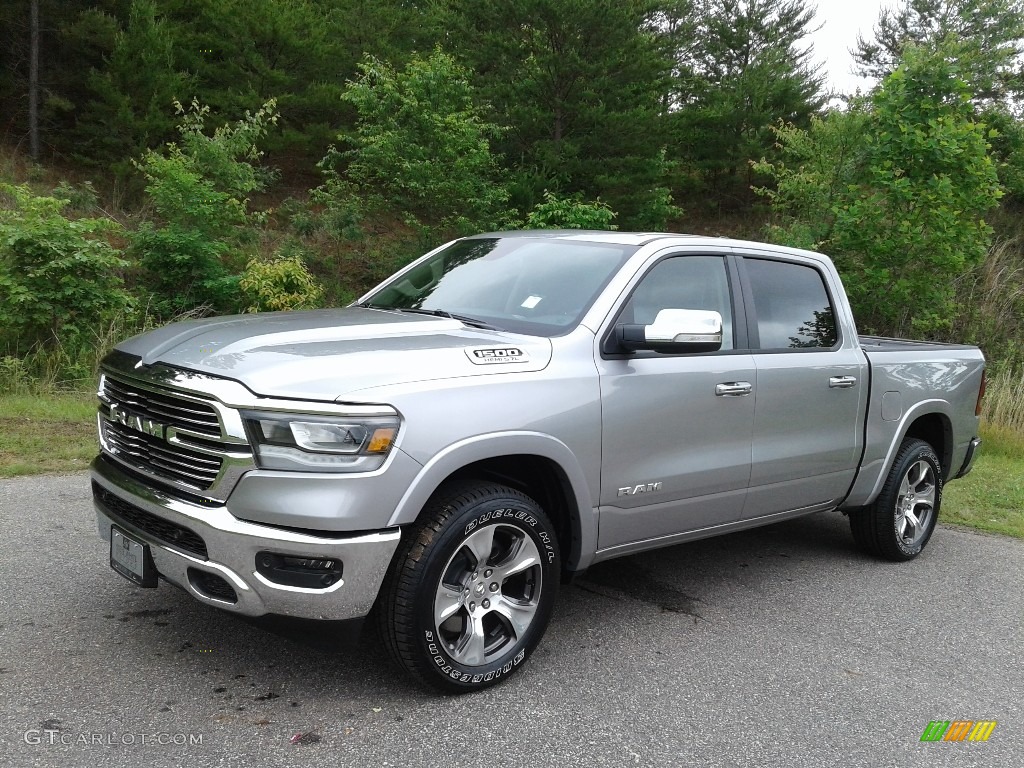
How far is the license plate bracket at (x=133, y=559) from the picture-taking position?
335 cm

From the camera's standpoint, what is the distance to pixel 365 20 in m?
29.0

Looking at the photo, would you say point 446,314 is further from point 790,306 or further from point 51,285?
point 51,285

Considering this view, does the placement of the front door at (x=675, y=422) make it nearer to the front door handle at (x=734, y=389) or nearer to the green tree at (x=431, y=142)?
the front door handle at (x=734, y=389)

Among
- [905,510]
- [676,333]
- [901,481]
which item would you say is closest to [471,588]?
[676,333]

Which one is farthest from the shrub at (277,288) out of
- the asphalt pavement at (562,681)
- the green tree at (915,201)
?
the asphalt pavement at (562,681)

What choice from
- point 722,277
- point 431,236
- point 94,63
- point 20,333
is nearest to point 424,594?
point 722,277

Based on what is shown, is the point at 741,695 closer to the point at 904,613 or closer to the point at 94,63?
the point at 904,613

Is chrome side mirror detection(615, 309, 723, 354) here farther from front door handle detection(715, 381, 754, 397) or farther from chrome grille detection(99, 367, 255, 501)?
chrome grille detection(99, 367, 255, 501)

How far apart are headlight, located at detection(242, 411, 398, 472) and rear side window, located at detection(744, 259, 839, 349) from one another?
2534mm

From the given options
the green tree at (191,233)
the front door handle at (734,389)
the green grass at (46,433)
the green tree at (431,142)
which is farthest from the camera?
the green tree at (431,142)

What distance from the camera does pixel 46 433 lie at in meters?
7.51

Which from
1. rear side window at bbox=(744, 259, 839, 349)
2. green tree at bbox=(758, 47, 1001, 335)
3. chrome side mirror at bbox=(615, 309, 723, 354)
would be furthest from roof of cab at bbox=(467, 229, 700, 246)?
green tree at bbox=(758, 47, 1001, 335)

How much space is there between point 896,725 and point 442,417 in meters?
2.16

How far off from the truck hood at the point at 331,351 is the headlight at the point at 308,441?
0.09 m
